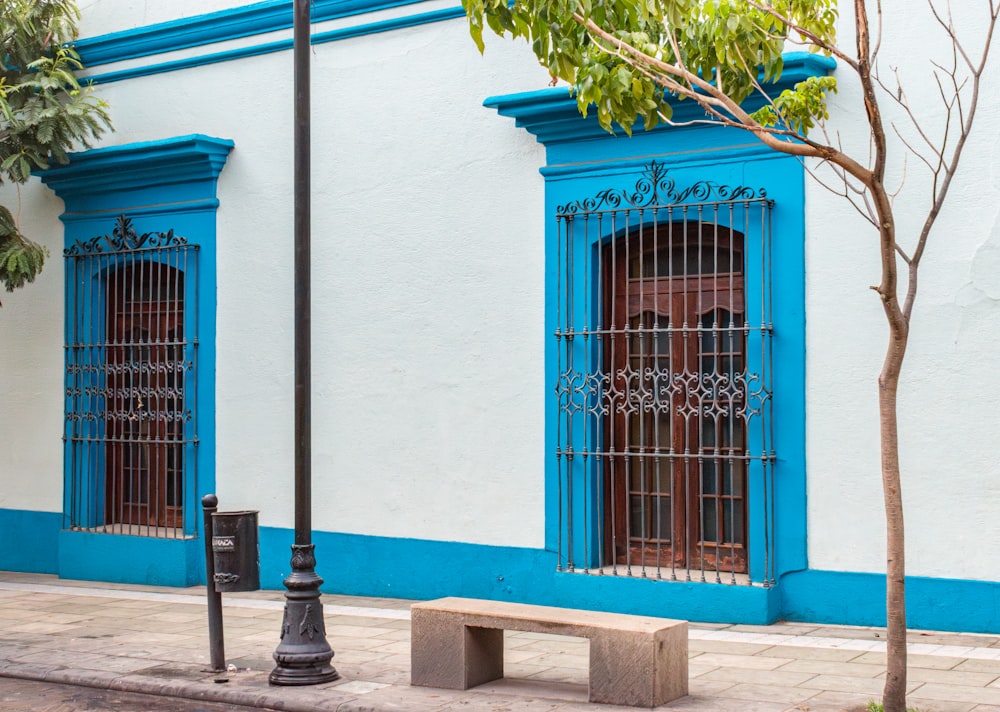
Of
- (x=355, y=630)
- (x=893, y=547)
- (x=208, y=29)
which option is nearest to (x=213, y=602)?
(x=355, y=630)

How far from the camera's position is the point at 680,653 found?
667cm

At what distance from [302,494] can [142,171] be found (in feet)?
17.6

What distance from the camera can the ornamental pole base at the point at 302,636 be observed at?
23.3 feet

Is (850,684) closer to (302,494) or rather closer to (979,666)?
(979,666)

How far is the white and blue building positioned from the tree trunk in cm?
240

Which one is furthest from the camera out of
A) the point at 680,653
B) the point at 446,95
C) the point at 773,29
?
the point at 446,95

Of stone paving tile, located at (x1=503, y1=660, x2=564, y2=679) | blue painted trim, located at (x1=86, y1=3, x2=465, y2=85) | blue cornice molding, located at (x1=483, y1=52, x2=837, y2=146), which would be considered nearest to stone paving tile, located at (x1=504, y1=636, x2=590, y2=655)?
stone paving tile, located at (x1=503, y1=660, x2=564, y2=679)

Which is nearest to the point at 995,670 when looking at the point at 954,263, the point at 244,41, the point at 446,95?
the point at 954,263

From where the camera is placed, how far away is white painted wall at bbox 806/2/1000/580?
808 centimetres

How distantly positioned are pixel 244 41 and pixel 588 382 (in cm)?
448

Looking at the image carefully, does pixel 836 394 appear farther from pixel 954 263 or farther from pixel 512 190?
pixel 512 190

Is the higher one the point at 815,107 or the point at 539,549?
the point at 815,107

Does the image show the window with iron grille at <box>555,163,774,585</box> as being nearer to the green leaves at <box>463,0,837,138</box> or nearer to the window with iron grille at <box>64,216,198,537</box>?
the green leaves at <box>463,0,837,138</box>

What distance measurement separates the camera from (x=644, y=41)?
21.6 feet
